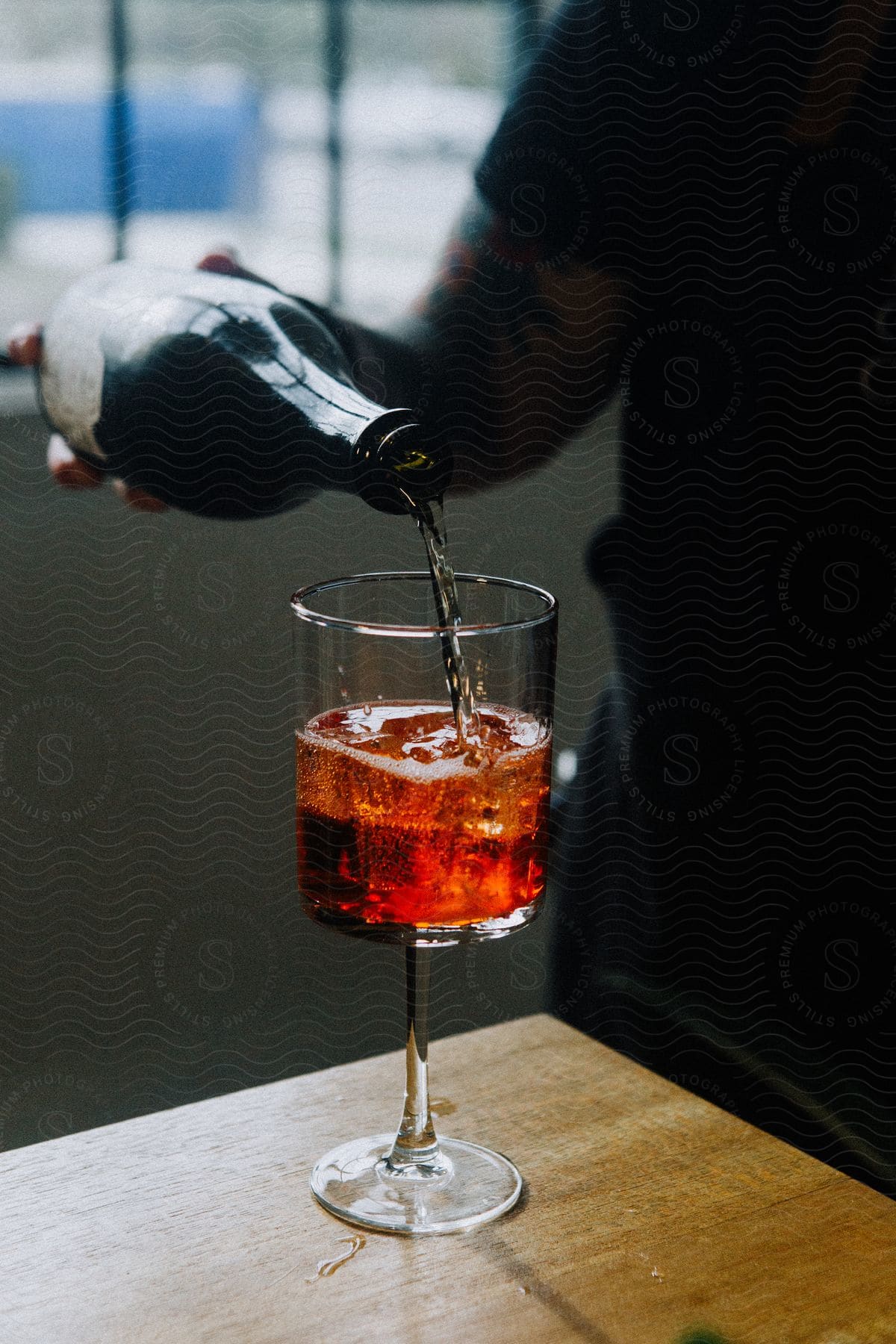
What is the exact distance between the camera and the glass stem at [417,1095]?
61 cm

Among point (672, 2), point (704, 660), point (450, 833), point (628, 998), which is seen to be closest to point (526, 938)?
point (628, 998)

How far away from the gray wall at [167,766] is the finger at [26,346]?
0.12 ft

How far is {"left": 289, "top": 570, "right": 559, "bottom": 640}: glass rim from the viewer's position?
542mm

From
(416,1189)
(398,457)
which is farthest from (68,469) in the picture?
(416,1189)

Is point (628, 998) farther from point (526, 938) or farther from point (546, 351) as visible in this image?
point (546, 351)

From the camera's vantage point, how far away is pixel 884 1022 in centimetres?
90

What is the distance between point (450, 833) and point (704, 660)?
0.48 metres

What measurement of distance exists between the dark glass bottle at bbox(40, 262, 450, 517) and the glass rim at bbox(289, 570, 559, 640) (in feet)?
0.58

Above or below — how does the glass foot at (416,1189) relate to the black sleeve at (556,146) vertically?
below

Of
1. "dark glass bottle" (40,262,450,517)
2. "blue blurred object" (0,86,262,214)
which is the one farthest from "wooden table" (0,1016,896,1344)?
"blue blurred object" (0,86,262,214)

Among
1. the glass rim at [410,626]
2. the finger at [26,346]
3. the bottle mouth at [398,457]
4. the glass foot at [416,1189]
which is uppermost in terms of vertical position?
the finger at [26,346]

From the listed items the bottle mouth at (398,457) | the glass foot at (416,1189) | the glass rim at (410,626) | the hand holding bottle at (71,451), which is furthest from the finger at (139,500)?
the glass foot at (416,1189)

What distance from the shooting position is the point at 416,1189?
1.96 ft

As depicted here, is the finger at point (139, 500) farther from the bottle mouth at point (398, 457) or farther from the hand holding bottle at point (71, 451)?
the bottle mouth at point (398, 457)
